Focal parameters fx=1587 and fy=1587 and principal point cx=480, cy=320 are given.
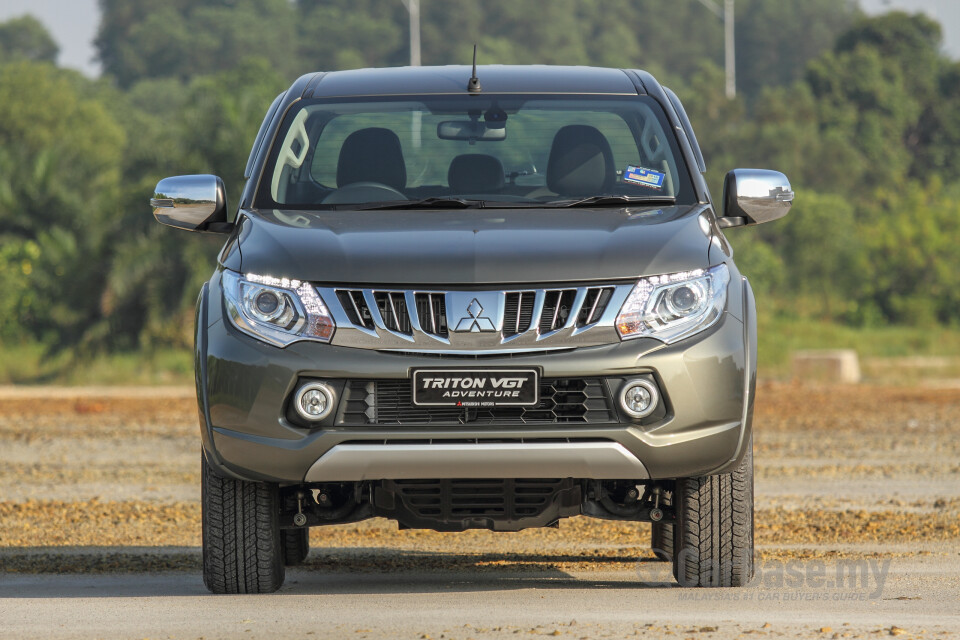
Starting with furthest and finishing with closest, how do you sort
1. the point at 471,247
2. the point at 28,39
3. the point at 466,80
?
the point at 28,39
the point at 466,80
the point at 471,247

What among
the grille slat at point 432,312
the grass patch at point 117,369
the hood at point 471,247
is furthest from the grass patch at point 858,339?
the grille slat at point 432,312

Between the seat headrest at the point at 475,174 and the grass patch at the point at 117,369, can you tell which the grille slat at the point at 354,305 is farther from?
the grass patch at the point at 117,369

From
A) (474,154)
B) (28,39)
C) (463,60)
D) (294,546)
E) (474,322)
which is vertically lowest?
(28,39)

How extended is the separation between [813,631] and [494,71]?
2.93 metres

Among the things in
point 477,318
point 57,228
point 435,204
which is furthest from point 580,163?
point 57,228

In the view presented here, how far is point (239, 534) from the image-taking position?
5570 mm

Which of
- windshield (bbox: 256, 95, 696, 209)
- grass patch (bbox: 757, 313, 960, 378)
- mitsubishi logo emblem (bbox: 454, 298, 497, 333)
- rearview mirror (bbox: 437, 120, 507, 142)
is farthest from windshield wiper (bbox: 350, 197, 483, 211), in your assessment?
grass patch (bbox: 757, 313, 960, 378)

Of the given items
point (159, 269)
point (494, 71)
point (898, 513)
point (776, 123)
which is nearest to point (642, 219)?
point (494, 71)

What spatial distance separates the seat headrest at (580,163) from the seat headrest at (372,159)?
601 millimetres

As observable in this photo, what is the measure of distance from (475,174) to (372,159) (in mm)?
430

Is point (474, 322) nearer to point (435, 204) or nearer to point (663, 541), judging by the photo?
point (435, 204)

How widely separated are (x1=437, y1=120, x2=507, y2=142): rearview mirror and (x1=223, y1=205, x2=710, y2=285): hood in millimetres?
723

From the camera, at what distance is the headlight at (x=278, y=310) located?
516cm

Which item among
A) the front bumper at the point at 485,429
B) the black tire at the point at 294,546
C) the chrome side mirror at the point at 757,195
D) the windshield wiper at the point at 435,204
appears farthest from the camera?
the black tire at the point at 294,546
